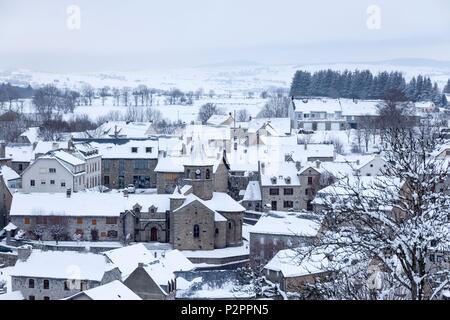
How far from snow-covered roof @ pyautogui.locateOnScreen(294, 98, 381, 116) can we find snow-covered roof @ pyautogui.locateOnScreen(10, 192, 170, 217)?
1974 cm

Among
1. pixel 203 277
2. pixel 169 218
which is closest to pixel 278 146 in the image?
pixel 169 218

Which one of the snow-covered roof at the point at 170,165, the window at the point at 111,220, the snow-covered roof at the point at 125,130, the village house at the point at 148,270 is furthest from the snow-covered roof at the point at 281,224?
the snow-covered roof at the point at 125,130

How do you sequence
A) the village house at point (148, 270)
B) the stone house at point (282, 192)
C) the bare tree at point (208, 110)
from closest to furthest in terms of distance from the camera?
the village house at point (148, 270), the stone house at point (282, 192), the bare tree at point (208, 110)

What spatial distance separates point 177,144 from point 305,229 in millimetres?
11003

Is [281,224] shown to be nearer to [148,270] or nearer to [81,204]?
[148,270]

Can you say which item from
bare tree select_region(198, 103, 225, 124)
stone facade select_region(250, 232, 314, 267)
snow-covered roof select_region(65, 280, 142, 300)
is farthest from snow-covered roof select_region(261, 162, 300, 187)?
bare tree select_region(198, 103, 225, 124)

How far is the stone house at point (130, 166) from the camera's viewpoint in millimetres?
25625

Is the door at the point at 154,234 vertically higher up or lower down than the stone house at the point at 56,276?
lower down

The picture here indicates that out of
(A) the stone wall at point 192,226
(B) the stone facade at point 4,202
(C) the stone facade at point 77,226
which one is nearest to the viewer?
(A) the stone wall at point 192,226

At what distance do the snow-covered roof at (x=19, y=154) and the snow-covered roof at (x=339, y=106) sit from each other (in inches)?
603

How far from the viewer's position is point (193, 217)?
1872 cm

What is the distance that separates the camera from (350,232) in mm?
4188

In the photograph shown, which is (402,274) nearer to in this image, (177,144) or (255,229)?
(255,229)

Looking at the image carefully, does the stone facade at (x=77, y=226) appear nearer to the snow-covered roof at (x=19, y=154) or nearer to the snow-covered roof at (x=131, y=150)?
the snow-covered roof at (x=131, y=150)
